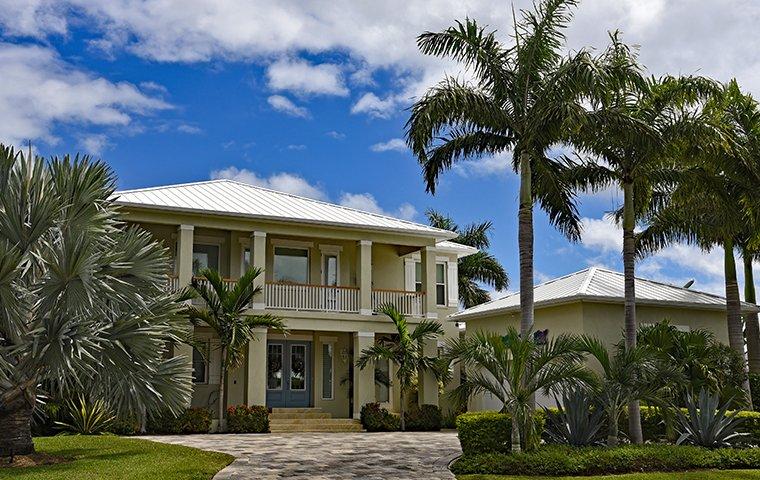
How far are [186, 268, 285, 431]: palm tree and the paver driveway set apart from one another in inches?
88.0

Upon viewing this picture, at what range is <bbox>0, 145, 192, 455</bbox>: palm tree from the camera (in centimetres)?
1291

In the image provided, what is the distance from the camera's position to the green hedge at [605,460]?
1363 centimetres

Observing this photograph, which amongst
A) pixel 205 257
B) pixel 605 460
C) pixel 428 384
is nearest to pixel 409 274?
pixel 428 384

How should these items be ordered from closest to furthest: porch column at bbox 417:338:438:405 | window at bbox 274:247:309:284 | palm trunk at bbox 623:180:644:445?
palm trunk at bbox 623:180:644:445, porch column at bbox 417:338:438:405, window at bbox 274:247:309:284

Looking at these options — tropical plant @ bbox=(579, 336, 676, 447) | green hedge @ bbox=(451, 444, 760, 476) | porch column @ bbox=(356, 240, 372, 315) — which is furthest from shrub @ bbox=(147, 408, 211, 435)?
tropical plant @ bbox=(579, 336, 676, 447)

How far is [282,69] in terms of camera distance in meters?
16.6

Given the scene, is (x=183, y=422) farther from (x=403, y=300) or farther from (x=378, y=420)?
(x=403, y=300)

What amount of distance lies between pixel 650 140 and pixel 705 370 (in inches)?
217

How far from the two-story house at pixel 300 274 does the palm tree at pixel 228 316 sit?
38.1 inches

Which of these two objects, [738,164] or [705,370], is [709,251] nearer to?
[738,164]

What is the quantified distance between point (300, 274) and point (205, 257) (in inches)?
124

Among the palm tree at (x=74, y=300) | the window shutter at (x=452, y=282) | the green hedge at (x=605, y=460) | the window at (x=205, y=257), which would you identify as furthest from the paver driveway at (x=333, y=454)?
the window shutter at (x=452, y=282)

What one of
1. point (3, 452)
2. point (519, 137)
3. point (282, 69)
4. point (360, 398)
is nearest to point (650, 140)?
point (519, 137)

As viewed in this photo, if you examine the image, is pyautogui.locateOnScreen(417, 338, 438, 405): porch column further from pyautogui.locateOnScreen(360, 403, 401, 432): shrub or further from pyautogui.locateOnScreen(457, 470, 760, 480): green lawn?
pyautogui.locateOnScreen(457, 470, 760, 480): green lawn
